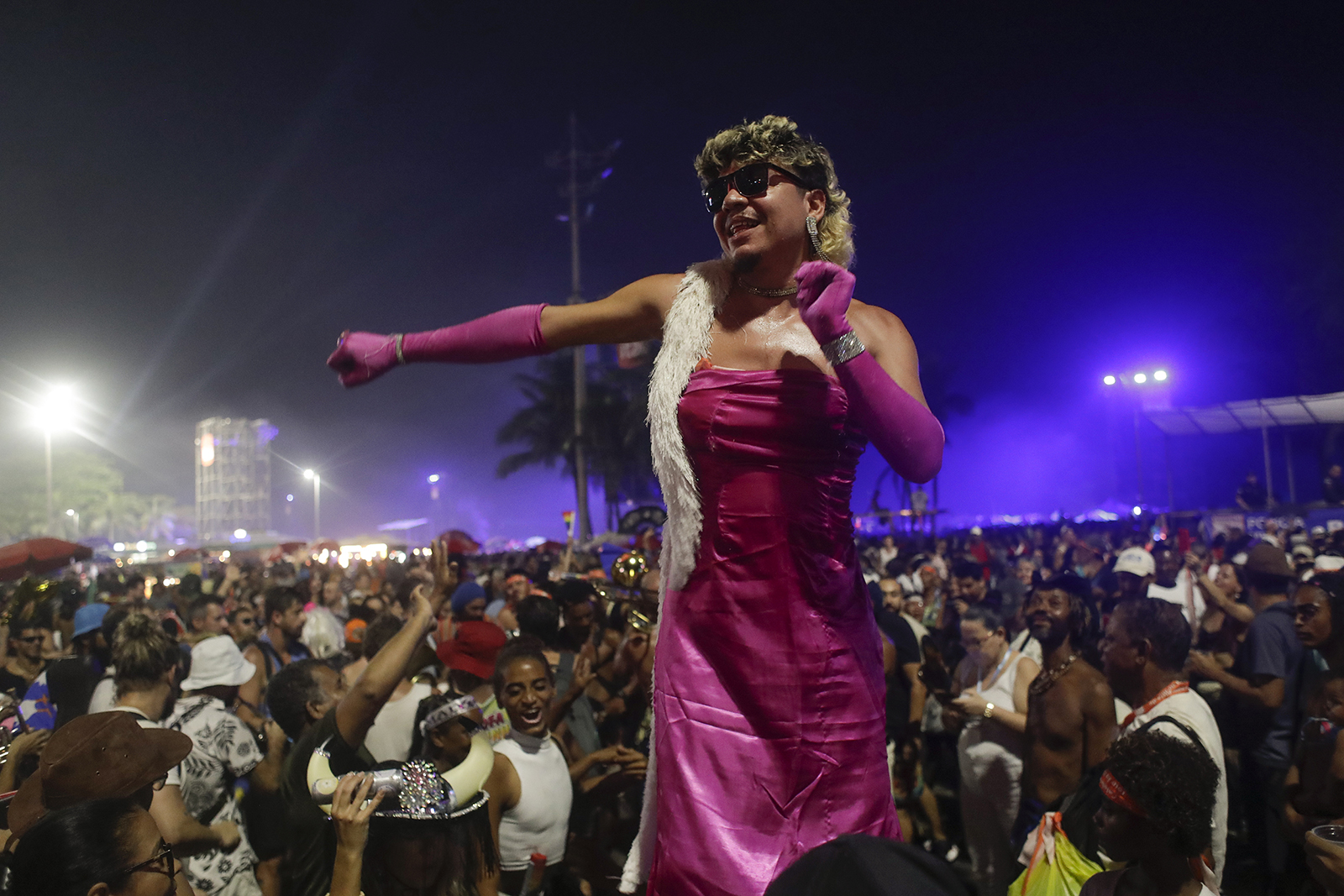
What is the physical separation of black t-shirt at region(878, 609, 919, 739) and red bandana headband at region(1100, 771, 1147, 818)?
2482mm

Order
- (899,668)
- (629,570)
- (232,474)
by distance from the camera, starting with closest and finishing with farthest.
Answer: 1. (629,570)
2. (899,668)
3. (232,474)

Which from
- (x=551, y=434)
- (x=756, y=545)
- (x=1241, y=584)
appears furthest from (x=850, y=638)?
(x=551, y=434)

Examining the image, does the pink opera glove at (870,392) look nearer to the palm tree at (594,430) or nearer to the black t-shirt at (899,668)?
the black t-shirt at (899,668)

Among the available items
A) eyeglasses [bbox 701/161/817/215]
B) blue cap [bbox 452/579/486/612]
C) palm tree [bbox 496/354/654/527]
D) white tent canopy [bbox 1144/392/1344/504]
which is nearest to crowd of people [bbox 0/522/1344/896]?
blue cap [bbox 452/579/486/612]

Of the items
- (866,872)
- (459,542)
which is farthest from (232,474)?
Answer: (866,872)

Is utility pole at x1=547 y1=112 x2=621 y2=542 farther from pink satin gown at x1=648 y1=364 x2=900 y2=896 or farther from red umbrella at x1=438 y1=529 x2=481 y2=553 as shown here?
pink satin gown at x1=648 y1=364 x2=900 y2=896

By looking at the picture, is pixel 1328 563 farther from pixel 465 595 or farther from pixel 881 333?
pixel 465 595

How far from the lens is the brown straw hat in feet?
8.82

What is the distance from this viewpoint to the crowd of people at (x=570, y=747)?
8.94 feet

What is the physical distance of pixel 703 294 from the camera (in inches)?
90.5

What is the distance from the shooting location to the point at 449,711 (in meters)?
3.34

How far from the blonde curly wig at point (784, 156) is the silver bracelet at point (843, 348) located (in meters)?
0.60

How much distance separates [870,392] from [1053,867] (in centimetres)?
234

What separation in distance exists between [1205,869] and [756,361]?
87.3 inches
